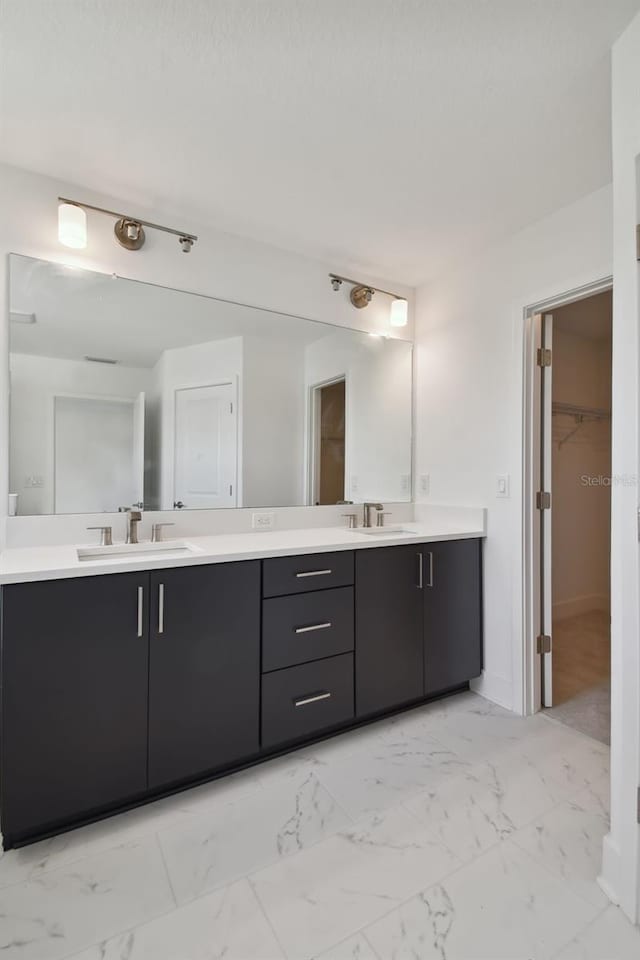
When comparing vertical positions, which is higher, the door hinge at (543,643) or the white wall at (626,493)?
the white wall at (626,493)

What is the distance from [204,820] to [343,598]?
0.92m

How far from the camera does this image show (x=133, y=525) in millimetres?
1959

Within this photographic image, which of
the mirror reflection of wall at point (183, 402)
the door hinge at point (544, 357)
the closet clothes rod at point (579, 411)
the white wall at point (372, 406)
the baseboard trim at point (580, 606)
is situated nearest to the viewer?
the mirror reflection of wall at point (183, 402)

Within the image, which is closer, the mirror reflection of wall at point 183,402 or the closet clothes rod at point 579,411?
the mirror reflection of wall at point 183,402

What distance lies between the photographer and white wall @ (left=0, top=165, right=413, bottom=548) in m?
1.78

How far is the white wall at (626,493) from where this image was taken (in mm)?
1192

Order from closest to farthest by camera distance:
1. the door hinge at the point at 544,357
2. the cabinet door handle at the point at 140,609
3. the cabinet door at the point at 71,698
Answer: the cabinet door at the point at 71,698 → the cabinet door handle at the point at 140,609 → the door hinge at the point at 544,357

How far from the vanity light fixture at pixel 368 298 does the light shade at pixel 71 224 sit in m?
1.25

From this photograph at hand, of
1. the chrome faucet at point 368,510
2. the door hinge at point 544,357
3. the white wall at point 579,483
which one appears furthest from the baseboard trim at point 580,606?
the door hinge at point 544,357

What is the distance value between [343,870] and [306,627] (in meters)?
0.77

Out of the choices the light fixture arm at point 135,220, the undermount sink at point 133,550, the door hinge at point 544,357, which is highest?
the light fixture arm at point 135,220

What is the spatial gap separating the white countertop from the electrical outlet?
0.13ft

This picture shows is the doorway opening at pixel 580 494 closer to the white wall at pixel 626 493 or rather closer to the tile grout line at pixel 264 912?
the white wall at pixel 626 493

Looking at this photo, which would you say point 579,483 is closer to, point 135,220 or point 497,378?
point 497,378
